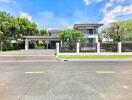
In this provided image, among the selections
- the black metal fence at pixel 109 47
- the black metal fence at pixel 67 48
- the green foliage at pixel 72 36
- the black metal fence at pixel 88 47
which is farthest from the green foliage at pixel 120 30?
the black metal fence at pixel 67 48

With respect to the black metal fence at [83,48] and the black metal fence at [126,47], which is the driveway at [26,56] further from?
the black metal fence at [126,47]

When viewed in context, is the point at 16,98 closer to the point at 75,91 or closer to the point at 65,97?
the point at 65,97

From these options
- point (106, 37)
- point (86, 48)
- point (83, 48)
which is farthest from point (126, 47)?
point (106, 37)

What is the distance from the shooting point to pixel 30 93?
26.0 ft

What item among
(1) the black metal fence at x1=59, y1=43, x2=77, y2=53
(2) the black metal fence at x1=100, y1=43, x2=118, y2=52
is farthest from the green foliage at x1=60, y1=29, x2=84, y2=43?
(2) the black metal fence at x1=100, y1=43, x2=118, y2=52

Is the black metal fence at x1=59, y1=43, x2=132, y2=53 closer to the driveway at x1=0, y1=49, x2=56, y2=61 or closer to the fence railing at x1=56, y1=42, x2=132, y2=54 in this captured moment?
the fence railing at x1=56, y1=42, x2=132, y2=54

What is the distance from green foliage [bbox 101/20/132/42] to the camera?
2178 inches

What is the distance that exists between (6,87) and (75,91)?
9.74 feet

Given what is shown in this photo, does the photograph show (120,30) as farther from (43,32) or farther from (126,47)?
(43,32)

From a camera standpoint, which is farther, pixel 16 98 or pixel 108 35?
pixel 108 35

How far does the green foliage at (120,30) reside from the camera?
5531cm

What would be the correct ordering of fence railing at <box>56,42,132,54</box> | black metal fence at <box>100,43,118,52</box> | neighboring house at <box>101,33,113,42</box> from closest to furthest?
fence railing at <box>56,42,132,54</box> → black metal fence at <box>100,43,118,52</box> → neighboring house at <box>101,33,113,42</box>

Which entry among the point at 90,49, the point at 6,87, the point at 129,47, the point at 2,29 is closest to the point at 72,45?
the point at 90,49

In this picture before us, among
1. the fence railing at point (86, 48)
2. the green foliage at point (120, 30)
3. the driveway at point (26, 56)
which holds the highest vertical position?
the green foliage at point (120, 30)
